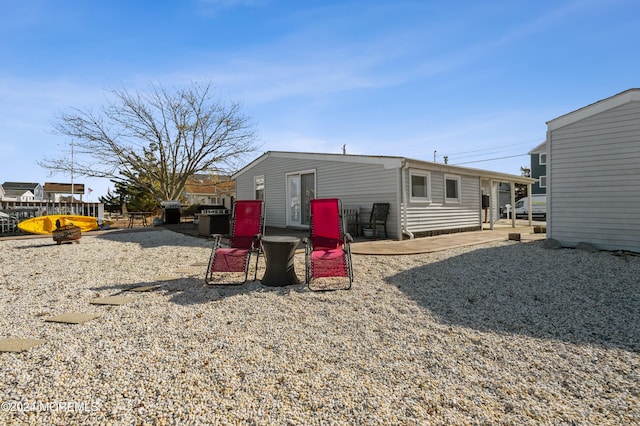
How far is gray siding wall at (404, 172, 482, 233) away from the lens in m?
9.25

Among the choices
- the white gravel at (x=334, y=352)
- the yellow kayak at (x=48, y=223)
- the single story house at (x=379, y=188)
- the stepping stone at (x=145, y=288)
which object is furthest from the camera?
the yellow kayak at (x=48, y=223)

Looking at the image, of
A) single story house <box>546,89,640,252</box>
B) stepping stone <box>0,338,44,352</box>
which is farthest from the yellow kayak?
single story house <box>546,89,640,252</box>

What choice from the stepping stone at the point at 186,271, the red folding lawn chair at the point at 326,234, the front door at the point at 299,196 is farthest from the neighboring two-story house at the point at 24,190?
the red folding lawn chair at the point at 326,234

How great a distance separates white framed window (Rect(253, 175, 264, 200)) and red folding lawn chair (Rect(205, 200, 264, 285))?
8.22m

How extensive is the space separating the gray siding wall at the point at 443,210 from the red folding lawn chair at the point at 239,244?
514 cm

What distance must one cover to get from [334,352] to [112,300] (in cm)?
279

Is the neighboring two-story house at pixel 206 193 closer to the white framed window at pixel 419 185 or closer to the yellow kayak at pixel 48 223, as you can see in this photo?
the yellow kayak at pixel 48 223

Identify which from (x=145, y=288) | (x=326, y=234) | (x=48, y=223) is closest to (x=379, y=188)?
(x=326, y=234)

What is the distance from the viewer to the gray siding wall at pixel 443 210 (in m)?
9.25

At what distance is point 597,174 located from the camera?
6445 mm

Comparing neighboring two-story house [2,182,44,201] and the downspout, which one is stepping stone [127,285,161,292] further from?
neighboring two-story house [2,182,44,201]

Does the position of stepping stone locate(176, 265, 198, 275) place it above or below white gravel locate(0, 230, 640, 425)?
above

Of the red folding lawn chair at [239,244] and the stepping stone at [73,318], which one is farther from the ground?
the red folding lawn chair at [239,244]

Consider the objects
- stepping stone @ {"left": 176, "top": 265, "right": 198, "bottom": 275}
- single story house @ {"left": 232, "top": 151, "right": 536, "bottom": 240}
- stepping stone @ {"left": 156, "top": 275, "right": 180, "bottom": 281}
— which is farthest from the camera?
single story house @ {"left": 232, "top": 151, "right": 536, "bottom": 240}
